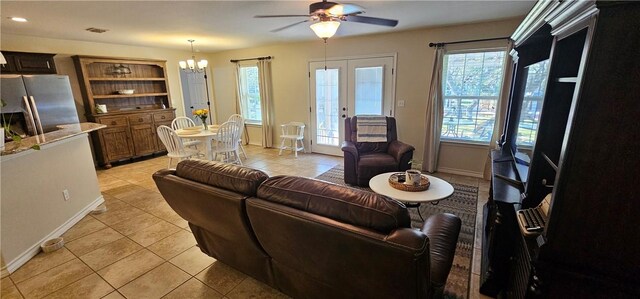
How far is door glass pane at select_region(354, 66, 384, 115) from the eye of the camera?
4.82 metres

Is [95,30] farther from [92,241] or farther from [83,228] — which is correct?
[92,241]

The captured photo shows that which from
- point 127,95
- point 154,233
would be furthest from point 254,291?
point 127,95

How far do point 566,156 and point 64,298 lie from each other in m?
3.08

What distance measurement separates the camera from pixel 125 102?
5.69 metres

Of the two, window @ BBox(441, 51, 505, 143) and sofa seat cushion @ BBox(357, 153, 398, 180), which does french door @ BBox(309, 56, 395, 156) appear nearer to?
window @ BBox(441, 51, 505, 143)

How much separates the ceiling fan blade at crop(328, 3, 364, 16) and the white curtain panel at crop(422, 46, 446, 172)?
206cm

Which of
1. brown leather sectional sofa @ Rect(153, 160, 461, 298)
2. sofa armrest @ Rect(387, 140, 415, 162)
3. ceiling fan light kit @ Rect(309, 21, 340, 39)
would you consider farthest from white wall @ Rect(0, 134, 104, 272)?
sofa armrest @ Rect(387, 140, 415, 162)

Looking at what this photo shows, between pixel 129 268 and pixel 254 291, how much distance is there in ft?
3.73

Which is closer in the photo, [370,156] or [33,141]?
[33,141]

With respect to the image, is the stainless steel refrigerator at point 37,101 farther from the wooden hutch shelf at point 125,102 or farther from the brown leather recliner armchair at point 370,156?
the brown leather recliner armchair at point 370,156

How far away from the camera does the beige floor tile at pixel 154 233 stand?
2629 millimetres

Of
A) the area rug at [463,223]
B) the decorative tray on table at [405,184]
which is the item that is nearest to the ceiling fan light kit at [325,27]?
the decorative tray on table at [405,184]

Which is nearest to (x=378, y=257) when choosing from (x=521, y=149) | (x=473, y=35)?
(x=521, y=149)

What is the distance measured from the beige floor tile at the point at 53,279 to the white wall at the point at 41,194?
316mm
